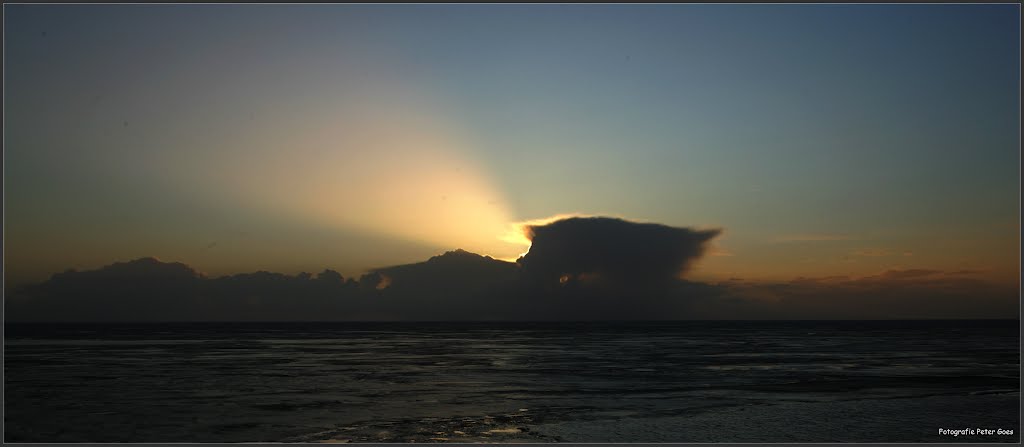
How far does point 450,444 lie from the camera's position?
2178 cm

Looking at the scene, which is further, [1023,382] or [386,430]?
[386,430]

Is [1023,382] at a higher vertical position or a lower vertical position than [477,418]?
higher

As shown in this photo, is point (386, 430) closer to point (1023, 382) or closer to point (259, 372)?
point (1023, 382)

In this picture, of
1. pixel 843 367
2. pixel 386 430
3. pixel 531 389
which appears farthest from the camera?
pixel 843 367

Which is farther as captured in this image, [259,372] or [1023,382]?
[259,372]

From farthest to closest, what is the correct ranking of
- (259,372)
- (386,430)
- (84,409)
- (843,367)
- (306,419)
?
(843,367), (259,372), (84,409), (306,419), (386,430)

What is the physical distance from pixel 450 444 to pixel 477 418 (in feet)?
17.0

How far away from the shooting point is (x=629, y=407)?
2944 cm

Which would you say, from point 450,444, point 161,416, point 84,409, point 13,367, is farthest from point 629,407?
point 13,367

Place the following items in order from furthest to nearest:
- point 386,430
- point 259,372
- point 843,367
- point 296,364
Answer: point 296,364, point 843,367, point 259,372, point 386,430

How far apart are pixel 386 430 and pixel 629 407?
33.5ft

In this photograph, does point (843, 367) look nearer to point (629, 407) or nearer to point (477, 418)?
point (629, 407)

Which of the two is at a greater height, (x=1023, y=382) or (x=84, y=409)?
(x=1023, y=382)

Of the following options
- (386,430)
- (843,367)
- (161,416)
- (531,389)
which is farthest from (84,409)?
(843,367)
